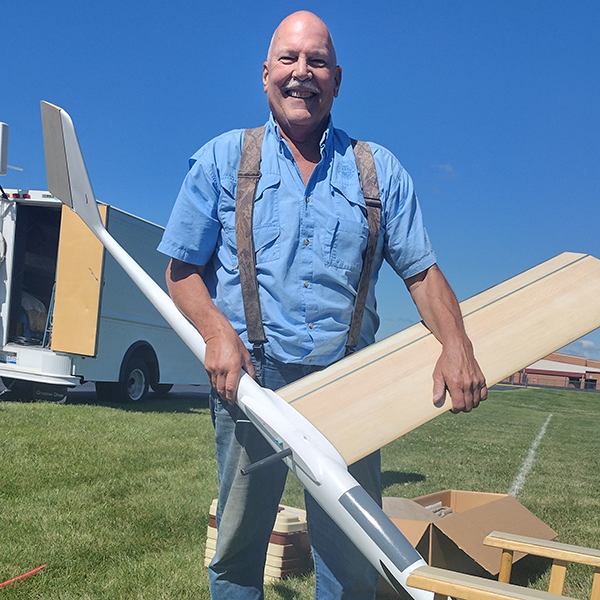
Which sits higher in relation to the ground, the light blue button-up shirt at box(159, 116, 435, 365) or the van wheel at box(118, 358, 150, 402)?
the light blue button-up shirt at box(159, 116, 435, 365)

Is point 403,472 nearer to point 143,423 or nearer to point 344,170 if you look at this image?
point 143,423

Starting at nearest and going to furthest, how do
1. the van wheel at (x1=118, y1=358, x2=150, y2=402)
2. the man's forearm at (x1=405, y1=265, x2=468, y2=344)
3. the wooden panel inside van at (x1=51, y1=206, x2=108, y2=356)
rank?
1. the man's forearm at (x1=405, y1=265, x2=468, y2=344)
2. the wooden panel inside van at (x1=51, y1=206, x2=108, y2=356)
3. the van wheel at (x1=118, y1=358, x2=150, y2=402)

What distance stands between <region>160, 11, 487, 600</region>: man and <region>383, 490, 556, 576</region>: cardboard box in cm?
121

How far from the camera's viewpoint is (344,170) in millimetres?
2109

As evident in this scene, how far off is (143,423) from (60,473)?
3034mm

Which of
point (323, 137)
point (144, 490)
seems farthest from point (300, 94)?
point (144, 490)

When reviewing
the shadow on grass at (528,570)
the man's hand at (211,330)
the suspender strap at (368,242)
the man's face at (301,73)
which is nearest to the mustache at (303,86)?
the man's face at (301,73)

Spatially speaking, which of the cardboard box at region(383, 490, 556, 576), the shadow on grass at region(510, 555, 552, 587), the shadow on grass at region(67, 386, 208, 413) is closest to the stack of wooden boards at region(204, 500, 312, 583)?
the cardboard box at region(383, 490, 556, 576)

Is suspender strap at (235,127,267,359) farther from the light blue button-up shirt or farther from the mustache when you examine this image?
the mustache

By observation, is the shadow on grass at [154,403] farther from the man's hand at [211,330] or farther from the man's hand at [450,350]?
the man's hand at [450,350]

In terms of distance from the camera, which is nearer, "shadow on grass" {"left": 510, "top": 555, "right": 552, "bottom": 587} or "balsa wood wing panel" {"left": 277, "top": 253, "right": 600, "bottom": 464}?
"balsa wood wing panel" {"left": 277, "top": 253, "right": 600, "bottom": 464}

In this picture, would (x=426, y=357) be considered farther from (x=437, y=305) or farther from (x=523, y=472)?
(x=523, y=472)

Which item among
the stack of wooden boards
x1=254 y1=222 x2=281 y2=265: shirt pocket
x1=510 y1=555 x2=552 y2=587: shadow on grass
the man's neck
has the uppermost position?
the man's neck

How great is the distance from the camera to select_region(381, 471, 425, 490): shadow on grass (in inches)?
238
